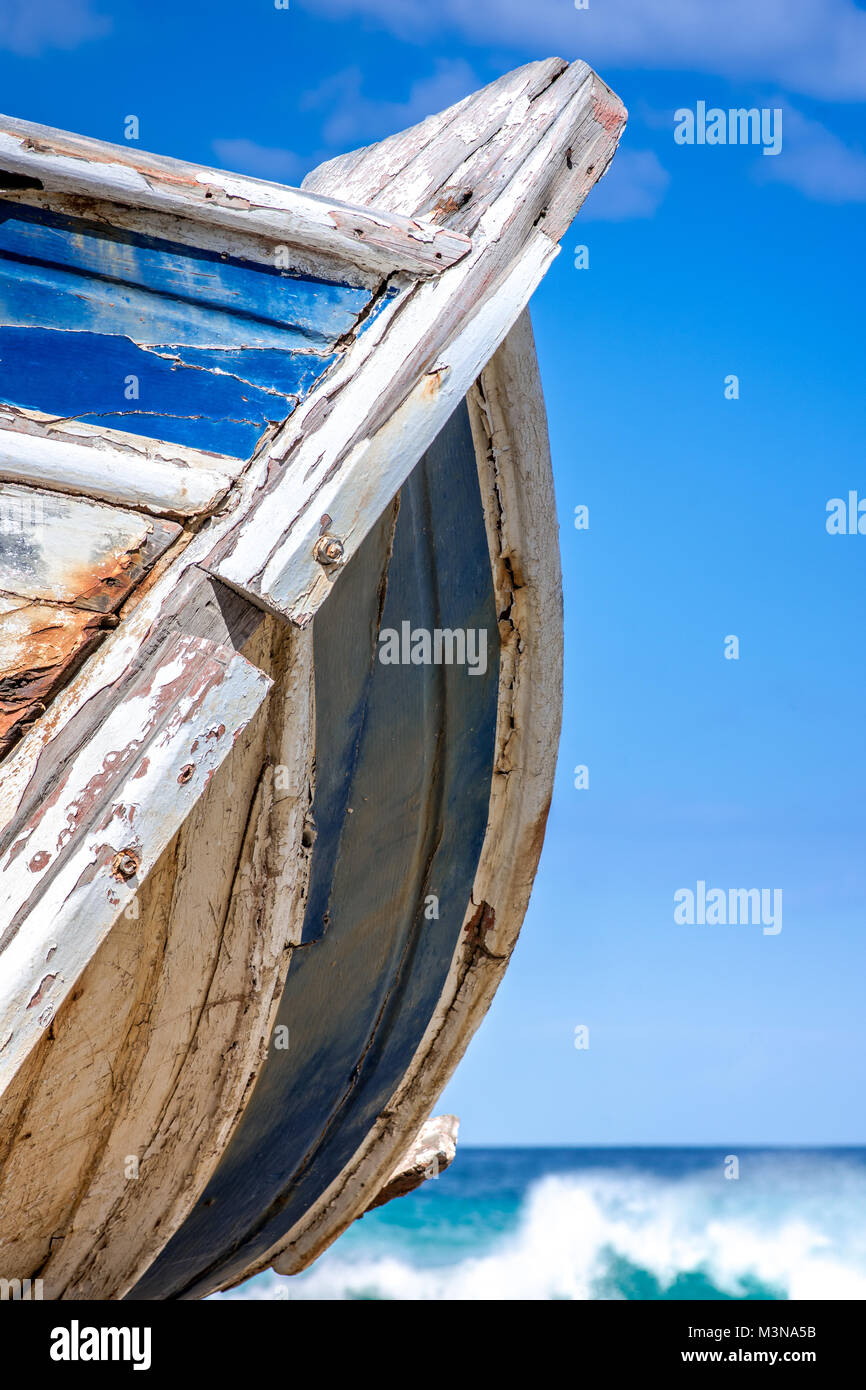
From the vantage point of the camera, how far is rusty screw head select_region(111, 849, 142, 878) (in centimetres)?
153

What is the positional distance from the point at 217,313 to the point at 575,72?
3.06 feet

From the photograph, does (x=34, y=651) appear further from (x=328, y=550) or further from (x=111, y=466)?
(x=328, y=550)

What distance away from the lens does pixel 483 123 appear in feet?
7.37

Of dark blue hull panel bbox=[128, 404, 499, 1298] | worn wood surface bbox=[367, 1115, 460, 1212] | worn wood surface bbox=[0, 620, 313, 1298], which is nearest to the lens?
worn wood surface bbox=[0, 620, 313, 1298]

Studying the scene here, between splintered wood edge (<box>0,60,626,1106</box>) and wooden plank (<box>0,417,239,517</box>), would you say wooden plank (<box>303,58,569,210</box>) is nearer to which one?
splintered wood edge (<box>0,60,626,1106</box>)

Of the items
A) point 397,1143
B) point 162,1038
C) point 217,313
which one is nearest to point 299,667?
point 217,313

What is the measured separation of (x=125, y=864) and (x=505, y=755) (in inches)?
59.0

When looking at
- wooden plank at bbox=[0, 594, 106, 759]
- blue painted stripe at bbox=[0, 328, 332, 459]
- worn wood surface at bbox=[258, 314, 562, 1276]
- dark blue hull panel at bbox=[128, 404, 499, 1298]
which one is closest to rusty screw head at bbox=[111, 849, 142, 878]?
wooden plank at bbox=[0, 594, 106, 759]

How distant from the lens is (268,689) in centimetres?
165

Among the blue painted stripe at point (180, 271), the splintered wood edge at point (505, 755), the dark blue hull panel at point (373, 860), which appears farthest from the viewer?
the splintered wood edge at point (505, 755)

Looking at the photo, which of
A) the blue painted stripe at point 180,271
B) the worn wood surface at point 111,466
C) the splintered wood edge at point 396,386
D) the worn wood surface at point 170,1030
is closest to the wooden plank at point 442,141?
the splintered wood edge at point 396,386

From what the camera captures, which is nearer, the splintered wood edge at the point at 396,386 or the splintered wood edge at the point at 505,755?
the splintered wood edge at the point at 396,386

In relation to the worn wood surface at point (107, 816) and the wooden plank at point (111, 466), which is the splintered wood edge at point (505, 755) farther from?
the worn wood surface at point (107, 816)

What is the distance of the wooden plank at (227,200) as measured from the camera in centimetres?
167
